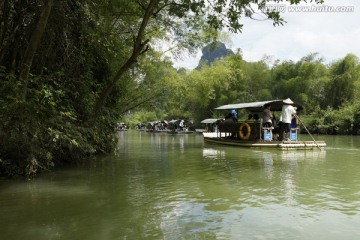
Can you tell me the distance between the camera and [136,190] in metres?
6.63

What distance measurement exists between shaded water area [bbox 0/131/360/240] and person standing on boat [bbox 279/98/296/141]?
5564mm

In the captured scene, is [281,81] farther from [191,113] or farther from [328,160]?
[328,160]

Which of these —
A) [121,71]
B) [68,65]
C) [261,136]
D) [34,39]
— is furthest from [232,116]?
[34,39]

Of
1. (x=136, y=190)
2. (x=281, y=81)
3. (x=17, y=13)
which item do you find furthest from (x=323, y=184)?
(x=281, y=81)

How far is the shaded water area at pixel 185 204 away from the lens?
4254 mm

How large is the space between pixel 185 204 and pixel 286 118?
10.2 metres

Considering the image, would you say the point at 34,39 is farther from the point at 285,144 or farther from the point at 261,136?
the point at 261,136

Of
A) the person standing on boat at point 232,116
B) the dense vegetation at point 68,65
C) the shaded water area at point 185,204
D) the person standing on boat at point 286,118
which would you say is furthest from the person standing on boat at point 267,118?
the shaded water area at point 185,204

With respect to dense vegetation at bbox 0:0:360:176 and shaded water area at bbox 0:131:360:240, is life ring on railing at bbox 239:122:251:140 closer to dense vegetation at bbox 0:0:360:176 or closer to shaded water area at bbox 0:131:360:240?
dense vegetation at bbox 0:0:360:176

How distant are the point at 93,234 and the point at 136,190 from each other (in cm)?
246

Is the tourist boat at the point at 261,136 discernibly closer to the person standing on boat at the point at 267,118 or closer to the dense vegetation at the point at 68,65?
the person standing on boat at the point at 267,118

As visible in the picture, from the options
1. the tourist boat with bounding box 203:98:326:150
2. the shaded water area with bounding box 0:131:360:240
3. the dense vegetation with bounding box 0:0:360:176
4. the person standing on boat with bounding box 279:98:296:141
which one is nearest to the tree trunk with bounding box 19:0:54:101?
the dense vegetation with bounding box 0:0:360:176

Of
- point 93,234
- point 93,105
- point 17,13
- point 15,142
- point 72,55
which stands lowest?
point 93,234

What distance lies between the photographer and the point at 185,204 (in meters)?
5.52
